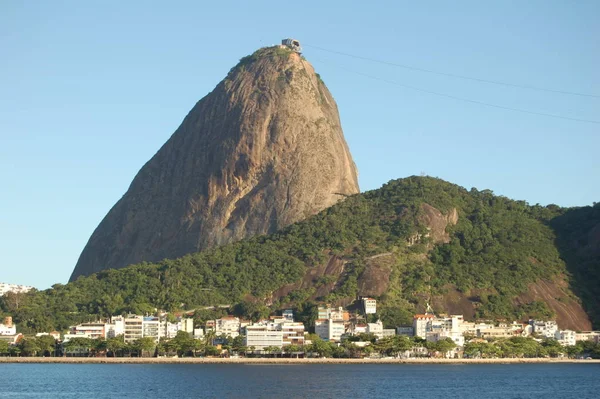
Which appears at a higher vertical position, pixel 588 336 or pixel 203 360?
pixel 588 336

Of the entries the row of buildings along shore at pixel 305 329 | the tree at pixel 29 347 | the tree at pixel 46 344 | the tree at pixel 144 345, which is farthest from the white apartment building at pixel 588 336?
the tree at pixel 29 347

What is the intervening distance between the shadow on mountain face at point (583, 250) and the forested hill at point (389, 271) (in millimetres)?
217

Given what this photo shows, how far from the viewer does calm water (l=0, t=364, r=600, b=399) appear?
8900cm

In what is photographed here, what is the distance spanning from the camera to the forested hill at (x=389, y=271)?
158 m

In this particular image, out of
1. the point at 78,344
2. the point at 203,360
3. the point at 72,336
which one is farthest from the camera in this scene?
the point at 72,336

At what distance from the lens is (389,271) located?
160m

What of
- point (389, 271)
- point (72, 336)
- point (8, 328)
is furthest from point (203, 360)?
point (389, 271)

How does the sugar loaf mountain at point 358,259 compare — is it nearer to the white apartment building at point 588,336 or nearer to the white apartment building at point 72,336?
the white apartment building at point 588,336

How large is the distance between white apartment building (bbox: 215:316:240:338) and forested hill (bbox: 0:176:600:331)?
7.03m

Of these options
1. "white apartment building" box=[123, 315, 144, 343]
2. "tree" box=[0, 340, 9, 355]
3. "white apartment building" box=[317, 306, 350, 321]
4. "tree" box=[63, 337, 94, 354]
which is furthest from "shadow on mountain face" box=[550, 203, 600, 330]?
"tree" box=[0, 340, 9, 355]

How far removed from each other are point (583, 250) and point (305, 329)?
50329 mm

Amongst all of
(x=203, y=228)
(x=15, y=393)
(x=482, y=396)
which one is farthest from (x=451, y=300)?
(x=15, y=393)

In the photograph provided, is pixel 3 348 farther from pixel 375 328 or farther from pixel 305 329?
pixel 375 328

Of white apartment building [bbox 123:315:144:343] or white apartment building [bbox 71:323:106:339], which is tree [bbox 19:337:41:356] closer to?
white apartment building [bbox 71:323:106:339]
